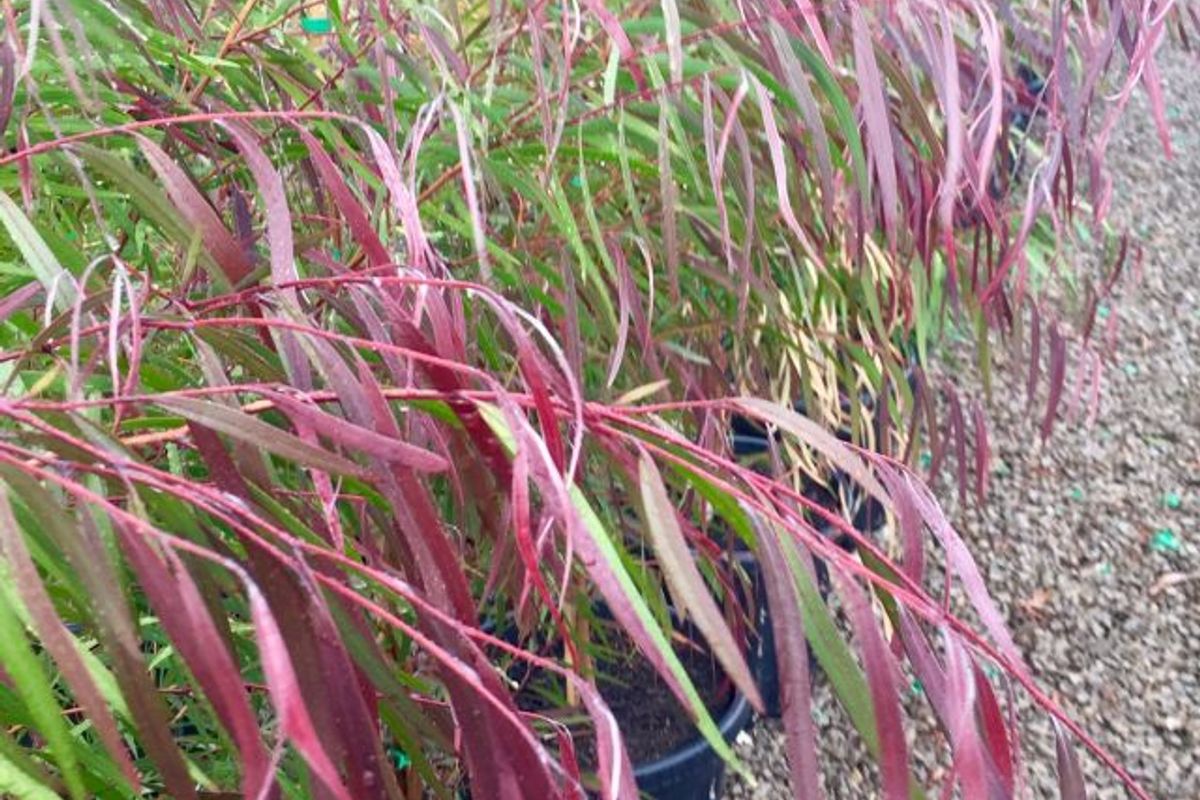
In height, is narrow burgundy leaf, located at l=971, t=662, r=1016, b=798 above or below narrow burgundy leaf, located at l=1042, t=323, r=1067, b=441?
above

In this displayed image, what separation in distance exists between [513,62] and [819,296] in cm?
33

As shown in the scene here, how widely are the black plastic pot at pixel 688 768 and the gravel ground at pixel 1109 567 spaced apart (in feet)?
0.63

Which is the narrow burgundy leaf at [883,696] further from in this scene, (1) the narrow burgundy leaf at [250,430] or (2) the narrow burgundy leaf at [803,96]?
(2) the narrow burgundy leaf at [803,96]

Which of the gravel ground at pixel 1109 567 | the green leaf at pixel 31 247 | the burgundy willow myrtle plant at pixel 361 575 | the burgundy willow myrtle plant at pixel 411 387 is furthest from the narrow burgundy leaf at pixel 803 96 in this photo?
the gravel ground at pixel 1109 567

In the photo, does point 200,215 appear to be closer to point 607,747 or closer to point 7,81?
point 7,81

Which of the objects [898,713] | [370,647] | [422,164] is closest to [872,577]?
[898,713]

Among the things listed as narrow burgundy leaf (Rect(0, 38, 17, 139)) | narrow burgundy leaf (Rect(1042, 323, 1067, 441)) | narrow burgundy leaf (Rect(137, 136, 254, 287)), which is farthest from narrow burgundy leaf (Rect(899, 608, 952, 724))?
narrow burgundy leaf (Rect(1042, 323, 1067, 441))

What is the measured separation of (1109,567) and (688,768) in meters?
0.81

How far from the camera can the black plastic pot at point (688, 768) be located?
1.05 m

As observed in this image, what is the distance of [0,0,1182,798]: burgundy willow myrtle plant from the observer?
28cm

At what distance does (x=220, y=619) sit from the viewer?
372 mm

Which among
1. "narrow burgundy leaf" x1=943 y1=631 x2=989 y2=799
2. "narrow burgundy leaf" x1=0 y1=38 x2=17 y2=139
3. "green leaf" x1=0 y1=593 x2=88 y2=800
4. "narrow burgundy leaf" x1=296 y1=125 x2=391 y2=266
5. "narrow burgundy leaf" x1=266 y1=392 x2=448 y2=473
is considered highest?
"narrow burgundy leaf" x1=0 y1=38 x2=17 y2=139

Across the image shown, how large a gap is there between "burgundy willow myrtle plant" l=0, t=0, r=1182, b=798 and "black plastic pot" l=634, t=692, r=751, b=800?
0.13 metres

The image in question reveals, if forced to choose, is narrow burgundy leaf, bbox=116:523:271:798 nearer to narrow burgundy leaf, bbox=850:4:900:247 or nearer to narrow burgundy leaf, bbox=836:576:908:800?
narrow burgundy leaf, bbox=836:576:908:800
